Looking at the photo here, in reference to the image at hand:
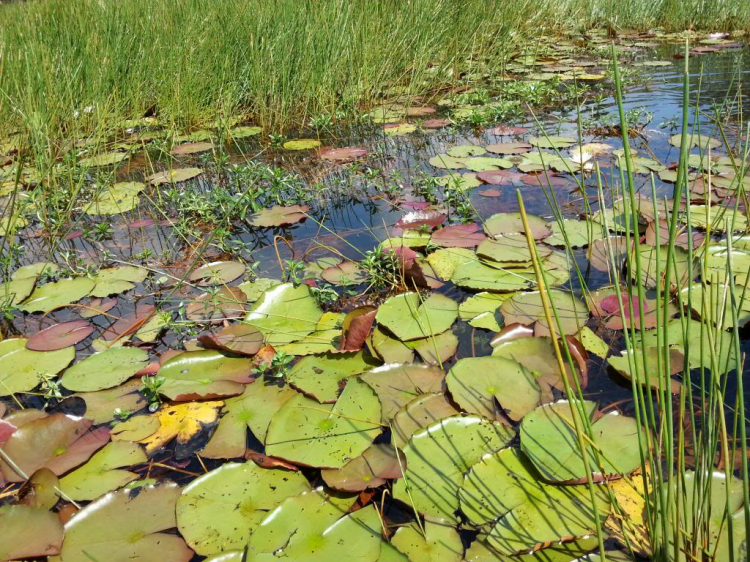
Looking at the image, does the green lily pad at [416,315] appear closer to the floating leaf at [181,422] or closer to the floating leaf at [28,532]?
the floating leaf at [181,422]

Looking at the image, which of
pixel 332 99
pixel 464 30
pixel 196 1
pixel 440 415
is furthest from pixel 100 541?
pixel 464 30

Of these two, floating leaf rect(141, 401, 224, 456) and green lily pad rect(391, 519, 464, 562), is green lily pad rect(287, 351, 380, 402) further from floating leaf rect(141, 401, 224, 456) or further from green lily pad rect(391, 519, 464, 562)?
green lily pad rect(391, 519, 464, 562)

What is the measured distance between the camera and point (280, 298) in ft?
5.80

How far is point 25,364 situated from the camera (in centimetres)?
159

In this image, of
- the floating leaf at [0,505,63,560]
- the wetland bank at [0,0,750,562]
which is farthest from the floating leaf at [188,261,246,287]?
the floating leaf at [0,505,63,560]

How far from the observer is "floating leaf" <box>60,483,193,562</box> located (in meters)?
1.01

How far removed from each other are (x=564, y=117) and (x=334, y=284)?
8.75 ft

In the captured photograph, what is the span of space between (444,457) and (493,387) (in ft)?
0.85

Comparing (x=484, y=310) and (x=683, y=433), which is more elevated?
(x=683, y=433)

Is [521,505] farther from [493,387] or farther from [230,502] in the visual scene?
[230,502]

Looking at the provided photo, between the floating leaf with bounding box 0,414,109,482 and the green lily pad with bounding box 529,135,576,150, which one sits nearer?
the floating leaf with bounding box 0,414,109,482

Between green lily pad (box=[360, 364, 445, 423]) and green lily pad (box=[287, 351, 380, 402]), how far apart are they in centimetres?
8

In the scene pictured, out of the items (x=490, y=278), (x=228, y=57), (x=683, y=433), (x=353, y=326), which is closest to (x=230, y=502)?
(x=353, y=326)

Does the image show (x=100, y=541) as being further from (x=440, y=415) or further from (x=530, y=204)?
(x=530, y=204)
